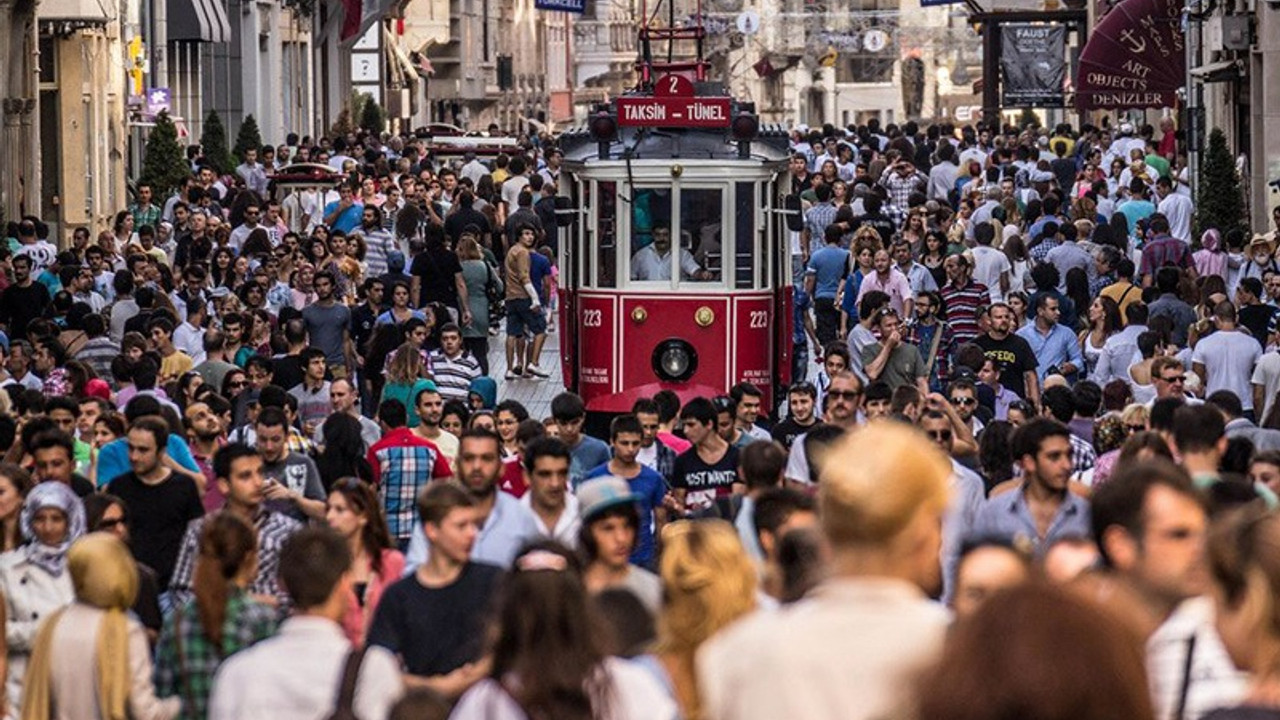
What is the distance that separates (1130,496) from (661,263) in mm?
14157

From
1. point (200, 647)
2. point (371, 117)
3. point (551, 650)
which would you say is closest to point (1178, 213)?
point (200, 647)

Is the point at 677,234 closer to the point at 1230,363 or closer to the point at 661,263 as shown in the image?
the point at 661,263

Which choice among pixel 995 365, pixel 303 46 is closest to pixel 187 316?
pixel 995 365

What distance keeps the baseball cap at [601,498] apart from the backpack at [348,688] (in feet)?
3.83

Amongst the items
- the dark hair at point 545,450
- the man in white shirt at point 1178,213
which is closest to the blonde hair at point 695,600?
the dark hair at point 545,450

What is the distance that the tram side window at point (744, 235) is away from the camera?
21.8m

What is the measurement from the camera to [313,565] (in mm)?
8117

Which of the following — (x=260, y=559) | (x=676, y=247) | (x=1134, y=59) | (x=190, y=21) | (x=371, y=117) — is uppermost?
(x=190, y=21)

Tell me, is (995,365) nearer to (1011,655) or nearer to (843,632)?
(843,632)

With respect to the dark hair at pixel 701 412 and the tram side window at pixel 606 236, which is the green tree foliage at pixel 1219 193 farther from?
the dark hair at pixel 701 412

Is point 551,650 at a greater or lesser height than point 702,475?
greater

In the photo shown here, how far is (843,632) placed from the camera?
228 inches

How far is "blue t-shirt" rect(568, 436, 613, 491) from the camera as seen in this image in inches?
577

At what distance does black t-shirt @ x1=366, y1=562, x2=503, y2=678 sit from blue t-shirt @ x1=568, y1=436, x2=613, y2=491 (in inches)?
217
